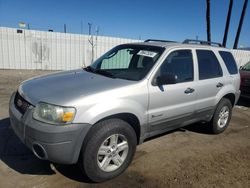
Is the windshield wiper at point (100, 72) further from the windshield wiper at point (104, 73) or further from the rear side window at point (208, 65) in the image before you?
the rear side window at point (208, 65)

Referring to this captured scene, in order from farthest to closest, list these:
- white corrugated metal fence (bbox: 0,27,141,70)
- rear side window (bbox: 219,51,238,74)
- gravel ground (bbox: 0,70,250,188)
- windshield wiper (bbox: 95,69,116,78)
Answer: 1. white corrugated metal fence (bbox: 0,27,141,70)
2. rear side window (bbox: 219,51,238,74)
3. windshield wiper (bbox: 95,69,116,78)
4. gravel ground (bbox: 0,70,250,188)

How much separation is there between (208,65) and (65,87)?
2.81 m

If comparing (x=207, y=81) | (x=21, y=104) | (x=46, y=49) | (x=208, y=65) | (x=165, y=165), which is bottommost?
(x=165, y=165)

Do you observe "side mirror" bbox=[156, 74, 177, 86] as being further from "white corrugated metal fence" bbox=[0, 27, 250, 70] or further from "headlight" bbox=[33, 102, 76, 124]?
"white corrugated metal fence" bbox=[0, 27, 250, 70]

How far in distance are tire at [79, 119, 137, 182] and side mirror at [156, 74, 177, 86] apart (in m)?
0.80

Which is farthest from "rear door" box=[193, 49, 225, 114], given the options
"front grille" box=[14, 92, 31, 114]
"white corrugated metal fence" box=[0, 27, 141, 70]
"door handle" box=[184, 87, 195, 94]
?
"white corrugated metal fence" box=[0, 27, 141, 70]

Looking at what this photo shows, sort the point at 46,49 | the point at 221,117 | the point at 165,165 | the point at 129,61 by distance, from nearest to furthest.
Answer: the point at 165,165 < the point at 129,61 < the point at 221,117 < the point at 46,49

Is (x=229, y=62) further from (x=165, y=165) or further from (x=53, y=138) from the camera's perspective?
(x=53, y=138)

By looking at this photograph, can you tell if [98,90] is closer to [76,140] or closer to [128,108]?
[128,108]

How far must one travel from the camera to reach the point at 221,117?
5.35 m

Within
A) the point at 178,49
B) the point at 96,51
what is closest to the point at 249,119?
the point at 178,49

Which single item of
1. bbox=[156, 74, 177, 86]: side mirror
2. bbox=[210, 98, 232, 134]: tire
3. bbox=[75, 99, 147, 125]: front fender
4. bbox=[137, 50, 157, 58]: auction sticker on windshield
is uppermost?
bbox=[137, 50, 157, 58]: auction sticker on windshield

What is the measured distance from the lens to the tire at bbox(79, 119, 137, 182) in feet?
9.93

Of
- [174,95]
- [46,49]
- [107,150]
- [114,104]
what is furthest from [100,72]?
[46,49]
